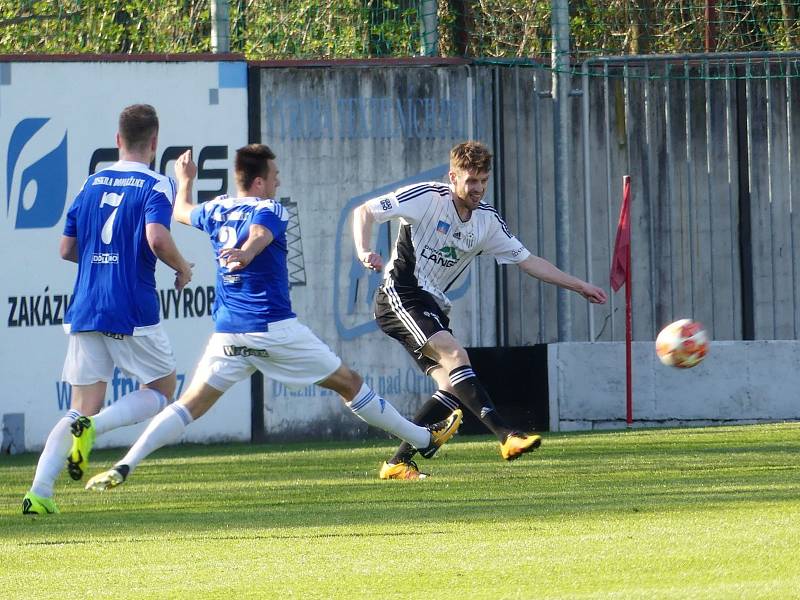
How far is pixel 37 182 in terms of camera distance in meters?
12.5

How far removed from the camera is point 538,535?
21.0 ft

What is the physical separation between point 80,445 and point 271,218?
156 centimetres

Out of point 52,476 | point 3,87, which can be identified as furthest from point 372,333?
point 52,476

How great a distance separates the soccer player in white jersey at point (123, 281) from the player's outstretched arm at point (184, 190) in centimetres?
30

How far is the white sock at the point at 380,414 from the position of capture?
8.58 m

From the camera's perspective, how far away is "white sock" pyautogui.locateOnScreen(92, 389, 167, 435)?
7840mm

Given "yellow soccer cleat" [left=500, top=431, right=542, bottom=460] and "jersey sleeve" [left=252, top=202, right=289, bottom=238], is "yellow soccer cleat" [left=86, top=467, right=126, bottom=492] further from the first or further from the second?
"yellow soccer cleat" [left=500, top=431, right=542, bottom=460]

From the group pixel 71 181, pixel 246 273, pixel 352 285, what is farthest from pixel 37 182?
pixel 246 273

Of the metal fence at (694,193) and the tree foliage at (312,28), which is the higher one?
the tree foliage at (312,28)

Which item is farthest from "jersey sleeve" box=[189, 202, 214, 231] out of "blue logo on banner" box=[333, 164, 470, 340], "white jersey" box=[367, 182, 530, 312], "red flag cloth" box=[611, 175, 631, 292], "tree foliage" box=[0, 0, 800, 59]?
"red flag cloth" box=[611, 175, 631, 292]

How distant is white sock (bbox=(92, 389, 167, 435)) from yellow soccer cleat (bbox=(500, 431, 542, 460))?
79.5 inches

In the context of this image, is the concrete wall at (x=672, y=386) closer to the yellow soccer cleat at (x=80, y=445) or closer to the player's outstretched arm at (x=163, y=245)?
the player's outstretched arm at (x=163, y=245)

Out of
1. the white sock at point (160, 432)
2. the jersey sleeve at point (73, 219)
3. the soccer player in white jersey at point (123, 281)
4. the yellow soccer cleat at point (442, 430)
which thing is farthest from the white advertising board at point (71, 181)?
the white sock at point (160, 432)

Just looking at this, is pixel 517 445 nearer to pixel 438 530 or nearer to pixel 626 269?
pixel 438 530
